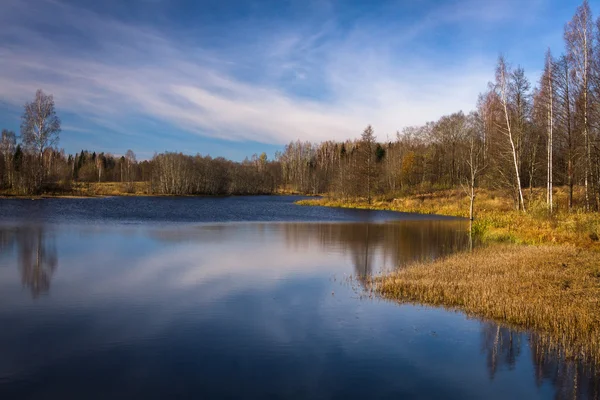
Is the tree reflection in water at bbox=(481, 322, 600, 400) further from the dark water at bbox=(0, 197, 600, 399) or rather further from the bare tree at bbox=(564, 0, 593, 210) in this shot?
the bare tree at bbox=(564, 0, 593, 210)

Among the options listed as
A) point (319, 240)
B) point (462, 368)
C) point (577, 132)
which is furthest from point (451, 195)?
point (462, 368)

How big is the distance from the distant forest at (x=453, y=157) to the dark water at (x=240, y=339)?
19.5 m

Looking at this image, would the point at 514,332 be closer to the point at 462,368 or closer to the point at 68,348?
the point at 462,368

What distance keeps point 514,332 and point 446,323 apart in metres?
1.49

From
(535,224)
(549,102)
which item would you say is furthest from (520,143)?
(535,224)

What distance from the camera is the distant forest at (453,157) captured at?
1142 inches

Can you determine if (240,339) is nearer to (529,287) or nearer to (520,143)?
(529,287)

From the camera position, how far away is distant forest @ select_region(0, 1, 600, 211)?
2900 centimetres

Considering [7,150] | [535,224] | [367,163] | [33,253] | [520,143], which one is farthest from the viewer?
[7,150]

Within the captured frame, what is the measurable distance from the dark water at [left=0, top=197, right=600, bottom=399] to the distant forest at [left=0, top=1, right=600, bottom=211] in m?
19.5

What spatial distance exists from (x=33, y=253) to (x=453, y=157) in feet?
214

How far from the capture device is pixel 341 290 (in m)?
14.0

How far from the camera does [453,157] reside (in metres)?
72.8

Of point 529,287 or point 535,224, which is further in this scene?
point 535,224
